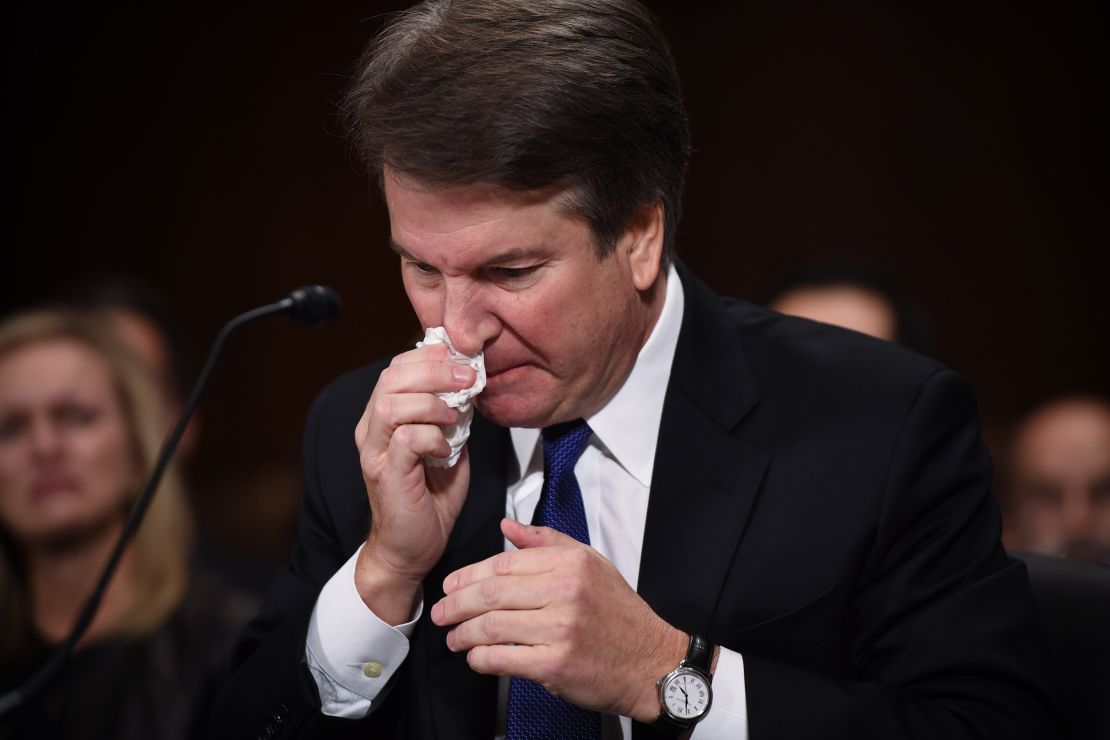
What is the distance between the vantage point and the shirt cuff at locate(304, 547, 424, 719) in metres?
1.64

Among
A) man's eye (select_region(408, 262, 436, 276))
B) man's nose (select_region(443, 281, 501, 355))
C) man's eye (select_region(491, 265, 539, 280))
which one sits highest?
man's eye (select_region(491, 265, 539, 280))

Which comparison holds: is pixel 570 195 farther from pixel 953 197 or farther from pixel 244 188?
pixel 244 188

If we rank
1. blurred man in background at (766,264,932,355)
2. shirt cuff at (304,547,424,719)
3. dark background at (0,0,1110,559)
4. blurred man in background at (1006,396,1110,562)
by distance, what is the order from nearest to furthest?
shirt cuff at (304,547,424,719)
blurred man in background at (766,264,932,355)
blurred man in background at (1006,396,1110,562)
dark background at (0,0,1110,559)

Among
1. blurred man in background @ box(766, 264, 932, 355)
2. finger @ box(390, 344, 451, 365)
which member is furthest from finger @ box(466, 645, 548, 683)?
blurred man in background @ box(766, 264, 932, 355)

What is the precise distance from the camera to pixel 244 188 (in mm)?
5461

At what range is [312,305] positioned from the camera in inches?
66.3

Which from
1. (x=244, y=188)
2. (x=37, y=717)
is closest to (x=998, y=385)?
(x=244, y=188)

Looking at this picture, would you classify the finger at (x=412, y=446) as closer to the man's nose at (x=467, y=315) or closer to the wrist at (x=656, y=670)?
the man's nose at (x=467, y=315)

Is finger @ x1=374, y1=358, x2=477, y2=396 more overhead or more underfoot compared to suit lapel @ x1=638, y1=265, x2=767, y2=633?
more overhead

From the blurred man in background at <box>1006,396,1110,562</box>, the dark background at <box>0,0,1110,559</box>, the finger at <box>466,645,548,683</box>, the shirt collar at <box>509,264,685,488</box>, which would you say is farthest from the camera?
the dark background at <box>0,0,1110,559</box>

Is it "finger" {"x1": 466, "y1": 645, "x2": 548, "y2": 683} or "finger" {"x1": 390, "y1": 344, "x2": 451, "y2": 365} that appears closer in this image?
"finger" {"x1": 466, "y1": 645, "x2": 548, "y2": 683}

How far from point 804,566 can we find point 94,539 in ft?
6.41

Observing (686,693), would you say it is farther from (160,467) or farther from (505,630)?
(160,467)

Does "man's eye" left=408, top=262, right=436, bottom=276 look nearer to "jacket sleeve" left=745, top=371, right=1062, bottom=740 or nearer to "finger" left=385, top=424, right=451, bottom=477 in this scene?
"finger" left=385, top=424, right=451, bottom=477
